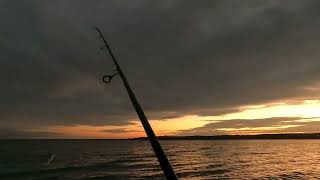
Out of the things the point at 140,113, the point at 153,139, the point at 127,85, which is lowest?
the point at 153,139

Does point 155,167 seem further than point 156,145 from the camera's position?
Yes

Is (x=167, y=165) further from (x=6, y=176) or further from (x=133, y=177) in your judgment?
(x=6, y=176)

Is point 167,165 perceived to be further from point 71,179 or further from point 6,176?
point 6,176

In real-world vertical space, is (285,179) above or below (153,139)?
below

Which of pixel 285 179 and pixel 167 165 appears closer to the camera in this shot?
pixel 167 165

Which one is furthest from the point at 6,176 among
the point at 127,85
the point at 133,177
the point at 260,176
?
the point at 127,85

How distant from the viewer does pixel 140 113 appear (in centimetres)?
495

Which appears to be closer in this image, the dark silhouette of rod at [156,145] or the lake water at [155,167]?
the dark silhouette of rod at [156,145]

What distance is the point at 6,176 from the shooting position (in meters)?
44.5

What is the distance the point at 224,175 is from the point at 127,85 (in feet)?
129

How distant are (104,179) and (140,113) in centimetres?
3767

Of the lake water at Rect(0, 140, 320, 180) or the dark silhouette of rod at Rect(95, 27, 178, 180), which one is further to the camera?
the lake water at Rect(0, 140, 320, 180)

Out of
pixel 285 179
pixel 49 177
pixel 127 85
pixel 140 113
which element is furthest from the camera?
pixel 49 177

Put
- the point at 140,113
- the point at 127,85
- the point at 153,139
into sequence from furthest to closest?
1. the point at 127,85
2. the point at 140,113
3. the point at 153,139
